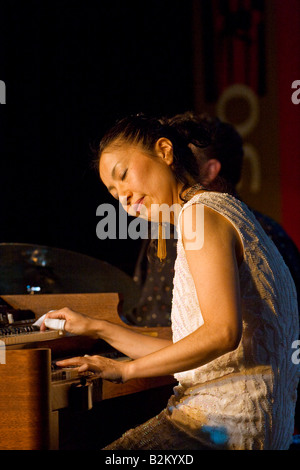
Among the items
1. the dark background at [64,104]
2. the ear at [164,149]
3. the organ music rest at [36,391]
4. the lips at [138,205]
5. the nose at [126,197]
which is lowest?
the organ music rest at [36,391]

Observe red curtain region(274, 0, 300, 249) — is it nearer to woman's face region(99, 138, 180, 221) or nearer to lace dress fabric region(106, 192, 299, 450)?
woman's face region(99, 138, 180, 221)

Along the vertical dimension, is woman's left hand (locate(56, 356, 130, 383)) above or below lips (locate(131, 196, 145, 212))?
below

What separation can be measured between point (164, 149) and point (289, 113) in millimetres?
3065

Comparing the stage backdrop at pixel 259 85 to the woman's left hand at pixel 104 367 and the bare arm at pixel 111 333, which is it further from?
the woman's left hand at pixel 104 367

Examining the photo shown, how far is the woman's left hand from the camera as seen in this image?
1.54m

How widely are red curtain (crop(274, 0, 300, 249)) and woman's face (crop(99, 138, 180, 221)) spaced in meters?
2.90

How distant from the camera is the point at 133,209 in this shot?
1.79 metres

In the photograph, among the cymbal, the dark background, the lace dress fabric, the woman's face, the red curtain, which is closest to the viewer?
the lace dress fabric

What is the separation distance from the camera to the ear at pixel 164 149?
1.77 meters

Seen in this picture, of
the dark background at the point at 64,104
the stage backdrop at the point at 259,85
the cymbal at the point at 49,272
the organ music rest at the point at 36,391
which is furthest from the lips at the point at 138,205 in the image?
the stage backdrop at the point at 259,85

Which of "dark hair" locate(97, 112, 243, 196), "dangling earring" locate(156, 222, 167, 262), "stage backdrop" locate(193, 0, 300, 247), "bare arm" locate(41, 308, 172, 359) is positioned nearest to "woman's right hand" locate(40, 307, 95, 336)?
"bare arm" locate(41, 308, 172, 359)

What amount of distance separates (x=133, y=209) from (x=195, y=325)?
17.4 inches

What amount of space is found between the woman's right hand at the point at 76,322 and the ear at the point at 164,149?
55cm

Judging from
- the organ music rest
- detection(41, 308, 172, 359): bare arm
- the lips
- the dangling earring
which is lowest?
the organ music rest
